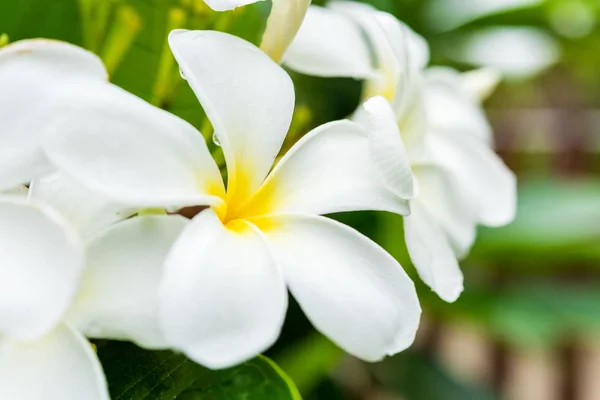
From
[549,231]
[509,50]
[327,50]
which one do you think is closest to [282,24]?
[327,50]

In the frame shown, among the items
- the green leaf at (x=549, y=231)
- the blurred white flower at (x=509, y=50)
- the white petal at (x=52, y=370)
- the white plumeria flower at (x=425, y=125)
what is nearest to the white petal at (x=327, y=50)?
the white plumeria flower at (x=425, y=125)

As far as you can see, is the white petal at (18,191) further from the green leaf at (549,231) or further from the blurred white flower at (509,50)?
the blurred white flower at (509,50)

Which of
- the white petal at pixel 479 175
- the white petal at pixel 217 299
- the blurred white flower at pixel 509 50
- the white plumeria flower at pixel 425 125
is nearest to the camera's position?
the white petal at pixel 217 299

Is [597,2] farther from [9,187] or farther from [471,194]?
[9,187]

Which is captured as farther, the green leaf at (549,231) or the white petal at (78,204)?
the green leaf at (549,231)

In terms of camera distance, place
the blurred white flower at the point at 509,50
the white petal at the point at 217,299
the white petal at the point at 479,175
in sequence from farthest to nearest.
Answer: the blurred white flower at the point at 509,50
the white petal at the point at 479,175
the white petal at the point at 217,299

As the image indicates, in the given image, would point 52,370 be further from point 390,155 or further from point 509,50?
point 509,50

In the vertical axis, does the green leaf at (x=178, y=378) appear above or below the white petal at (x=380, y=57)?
below

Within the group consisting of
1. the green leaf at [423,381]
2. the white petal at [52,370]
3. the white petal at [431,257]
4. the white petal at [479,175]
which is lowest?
the green leaf at [423,381]
